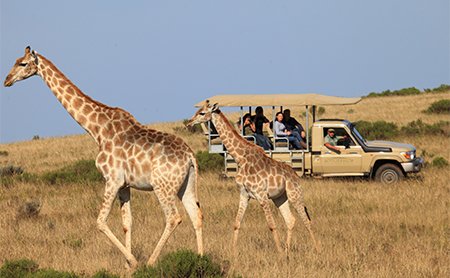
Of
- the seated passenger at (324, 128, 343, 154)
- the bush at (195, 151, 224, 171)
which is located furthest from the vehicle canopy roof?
the bush at (195, 151, 224, 171)

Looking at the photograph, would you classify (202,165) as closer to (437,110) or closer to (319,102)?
(319,102)

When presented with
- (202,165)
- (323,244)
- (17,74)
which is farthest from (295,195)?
(202,165)

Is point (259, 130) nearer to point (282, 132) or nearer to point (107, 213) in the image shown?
point (282, 132)

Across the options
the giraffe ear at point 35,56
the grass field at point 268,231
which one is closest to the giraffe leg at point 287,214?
the grass field at point 268,231

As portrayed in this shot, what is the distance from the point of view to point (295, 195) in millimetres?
12055

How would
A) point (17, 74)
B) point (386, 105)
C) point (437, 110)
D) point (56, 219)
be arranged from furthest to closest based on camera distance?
point (386, 105), point (437, 110), point (56, 219), point (17, 74)

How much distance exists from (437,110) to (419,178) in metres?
19.2

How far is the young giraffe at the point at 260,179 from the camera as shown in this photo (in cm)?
1195

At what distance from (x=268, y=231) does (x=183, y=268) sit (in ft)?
15.0

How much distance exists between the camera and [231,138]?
490 inches

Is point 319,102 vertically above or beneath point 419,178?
above

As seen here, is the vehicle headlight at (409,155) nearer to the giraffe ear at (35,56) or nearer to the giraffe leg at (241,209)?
the giraffe leg at (241,209)

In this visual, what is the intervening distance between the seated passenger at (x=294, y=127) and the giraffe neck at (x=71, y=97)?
1007 centimetres

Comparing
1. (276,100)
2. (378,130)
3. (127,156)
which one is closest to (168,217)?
(127,156)
